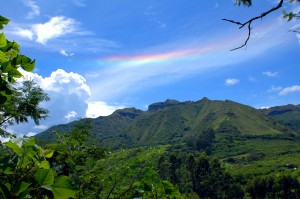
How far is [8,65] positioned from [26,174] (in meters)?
0.47

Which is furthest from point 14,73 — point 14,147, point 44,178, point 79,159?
point 79,159

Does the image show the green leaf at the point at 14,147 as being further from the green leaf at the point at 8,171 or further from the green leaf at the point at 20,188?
the green leaf at the point at 20,188

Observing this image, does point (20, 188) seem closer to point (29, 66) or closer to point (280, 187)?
point (29, 66)

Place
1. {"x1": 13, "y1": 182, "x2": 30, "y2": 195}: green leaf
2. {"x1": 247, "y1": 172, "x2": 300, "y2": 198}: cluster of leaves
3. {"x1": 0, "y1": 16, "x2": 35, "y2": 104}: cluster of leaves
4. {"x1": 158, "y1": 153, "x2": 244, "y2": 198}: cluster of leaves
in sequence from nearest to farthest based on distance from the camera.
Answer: {"x1": 13, "y1": 182, "x2": 30, "y2": 195}: green leaf, {"x1": 0, "y1": 16, "x2": 35, "y2": 104}: cluster of leaves, {"x1": 247, "y1": 172, "x2": 300, "y2": 198}: cluster of leaves, {"x1": 158, "y1": 153, "x2": 244, "y2": 198}: cluster of leaves

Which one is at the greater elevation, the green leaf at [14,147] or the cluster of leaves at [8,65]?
the cluster of leaves at [8,65]

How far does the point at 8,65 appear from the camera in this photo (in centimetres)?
144

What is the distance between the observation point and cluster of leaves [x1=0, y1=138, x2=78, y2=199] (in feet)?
3.74

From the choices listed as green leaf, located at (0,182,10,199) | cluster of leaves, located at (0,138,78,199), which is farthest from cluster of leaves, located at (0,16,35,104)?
green leaf, located at (0,182,10,199)

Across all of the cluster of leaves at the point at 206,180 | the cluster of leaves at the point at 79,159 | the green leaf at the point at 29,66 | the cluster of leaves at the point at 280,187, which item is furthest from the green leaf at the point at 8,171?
the cluster of leaves at the point at 280,187

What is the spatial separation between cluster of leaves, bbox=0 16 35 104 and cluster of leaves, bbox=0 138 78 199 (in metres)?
0.24

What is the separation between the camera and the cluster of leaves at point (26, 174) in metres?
1.14

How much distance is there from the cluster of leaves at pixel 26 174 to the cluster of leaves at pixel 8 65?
238 millimetres

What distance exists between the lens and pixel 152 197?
286 centimetres

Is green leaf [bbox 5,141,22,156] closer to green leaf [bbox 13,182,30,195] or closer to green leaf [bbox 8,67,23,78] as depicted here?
green leaf [bbox 13,182,30,195]
